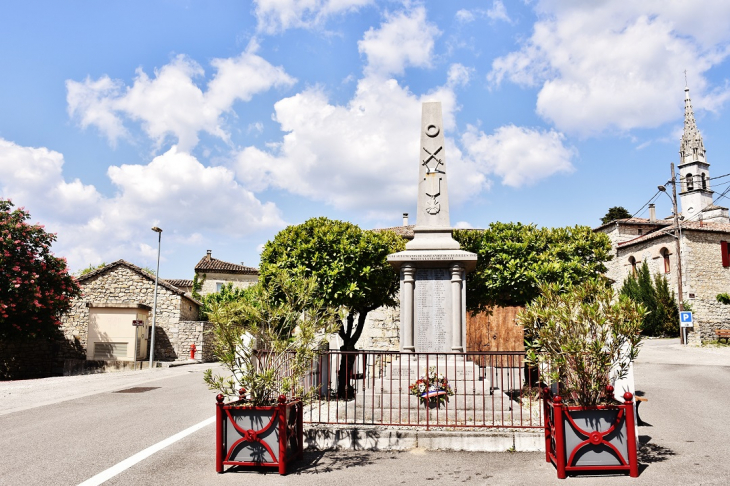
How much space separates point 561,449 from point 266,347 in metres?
3.83

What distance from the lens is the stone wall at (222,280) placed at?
45.6 m

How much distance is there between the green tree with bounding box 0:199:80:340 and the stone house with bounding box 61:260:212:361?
14.3 ft

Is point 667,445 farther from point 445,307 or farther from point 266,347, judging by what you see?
point 266,347

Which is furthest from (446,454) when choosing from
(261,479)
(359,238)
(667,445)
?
(359,238)

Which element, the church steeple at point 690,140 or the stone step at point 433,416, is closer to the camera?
the stone step at point 433,416

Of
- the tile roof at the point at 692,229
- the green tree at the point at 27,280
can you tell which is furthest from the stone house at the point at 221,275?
the tile roof at the point at 692,229

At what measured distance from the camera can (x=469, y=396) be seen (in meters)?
8.63

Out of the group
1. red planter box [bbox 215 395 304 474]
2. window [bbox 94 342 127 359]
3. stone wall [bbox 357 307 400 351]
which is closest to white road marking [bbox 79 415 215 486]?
red planter box [bbox 215 395 304 474]

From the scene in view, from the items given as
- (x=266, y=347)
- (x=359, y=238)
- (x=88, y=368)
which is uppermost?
(x=359, y=238)

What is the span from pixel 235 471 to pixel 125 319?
26.0 m

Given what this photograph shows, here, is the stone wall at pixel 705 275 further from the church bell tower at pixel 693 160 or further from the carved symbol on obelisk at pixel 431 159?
the church bell tower at pixel 693 160

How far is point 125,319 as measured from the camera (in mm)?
29359

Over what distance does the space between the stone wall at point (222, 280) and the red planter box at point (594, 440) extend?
41.3 metres

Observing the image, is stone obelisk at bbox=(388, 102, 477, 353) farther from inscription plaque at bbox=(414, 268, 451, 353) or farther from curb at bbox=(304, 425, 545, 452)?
curb at bbox=(304, 425, 545, 452)
